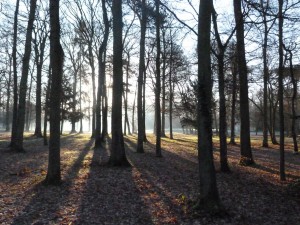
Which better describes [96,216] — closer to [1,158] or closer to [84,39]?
[1,158]

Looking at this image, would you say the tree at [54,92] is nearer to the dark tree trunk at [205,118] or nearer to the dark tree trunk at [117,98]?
the dark tree trunk at [117,98]

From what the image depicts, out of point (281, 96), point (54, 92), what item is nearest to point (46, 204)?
point (54, 92)

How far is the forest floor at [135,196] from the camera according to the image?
7.39 m

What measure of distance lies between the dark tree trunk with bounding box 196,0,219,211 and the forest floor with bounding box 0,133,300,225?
0.44m

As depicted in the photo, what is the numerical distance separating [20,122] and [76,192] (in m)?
10.2

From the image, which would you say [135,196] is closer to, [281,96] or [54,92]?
[54,92]

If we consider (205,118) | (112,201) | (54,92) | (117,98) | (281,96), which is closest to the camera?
(205,118)

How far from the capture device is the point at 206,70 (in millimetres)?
7562

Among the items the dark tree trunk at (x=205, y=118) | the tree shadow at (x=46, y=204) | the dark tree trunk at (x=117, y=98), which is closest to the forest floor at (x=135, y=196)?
the tree shadow at (x=46, y=204)

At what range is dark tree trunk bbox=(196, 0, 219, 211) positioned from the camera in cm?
748

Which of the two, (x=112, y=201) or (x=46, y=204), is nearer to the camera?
(x=46, y=204)

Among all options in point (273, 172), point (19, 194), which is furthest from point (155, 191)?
point (273, 172)

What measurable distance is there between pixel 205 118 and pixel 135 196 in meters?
3.14

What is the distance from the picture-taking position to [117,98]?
44.2 ft
